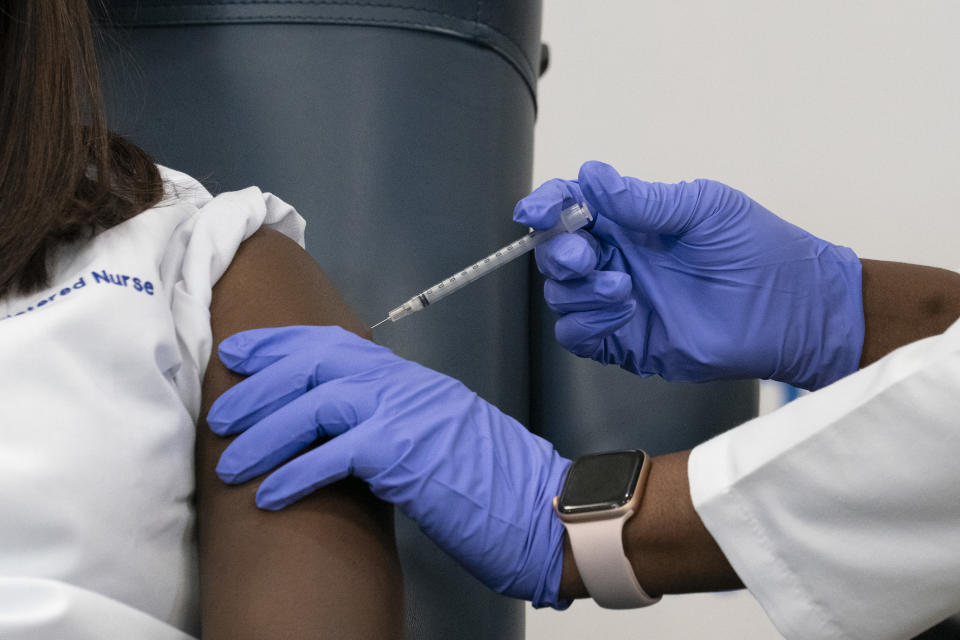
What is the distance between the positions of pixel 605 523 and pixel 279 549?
0.29 m

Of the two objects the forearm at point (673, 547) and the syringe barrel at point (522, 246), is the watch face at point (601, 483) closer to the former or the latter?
the forearm at point (673, 547)

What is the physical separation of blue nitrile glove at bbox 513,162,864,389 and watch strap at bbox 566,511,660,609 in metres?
0.34

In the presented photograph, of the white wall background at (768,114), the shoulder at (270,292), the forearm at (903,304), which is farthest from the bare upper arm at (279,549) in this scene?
the white wall background at (768,114)

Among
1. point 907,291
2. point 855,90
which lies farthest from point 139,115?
point 855,90

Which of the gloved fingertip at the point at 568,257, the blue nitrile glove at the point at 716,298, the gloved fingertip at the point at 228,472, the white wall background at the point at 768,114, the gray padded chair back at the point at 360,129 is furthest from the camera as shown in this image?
the white wall background at the point at 768,114

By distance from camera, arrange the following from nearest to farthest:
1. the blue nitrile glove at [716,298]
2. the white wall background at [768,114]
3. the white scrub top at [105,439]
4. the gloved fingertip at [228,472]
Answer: the white scrub top at [105,439] → the gloved fingertip at [228,472] → the blue nitrile glove at [716,298] → the white wall background at [768,114]

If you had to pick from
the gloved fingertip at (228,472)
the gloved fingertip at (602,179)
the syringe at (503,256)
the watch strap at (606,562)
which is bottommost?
the watch strap at (606,562)

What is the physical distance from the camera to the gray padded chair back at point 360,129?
1.31 m

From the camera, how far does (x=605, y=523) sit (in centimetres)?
87

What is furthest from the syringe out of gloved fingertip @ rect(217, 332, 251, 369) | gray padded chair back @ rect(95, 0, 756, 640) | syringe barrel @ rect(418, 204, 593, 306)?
gloved fingertip @ rect(217, 332, 251, 369)

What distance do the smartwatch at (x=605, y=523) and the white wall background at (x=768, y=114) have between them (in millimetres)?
1077

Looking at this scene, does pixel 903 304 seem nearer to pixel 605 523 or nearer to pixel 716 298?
pixel 716 298

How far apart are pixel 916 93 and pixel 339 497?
1420 mm

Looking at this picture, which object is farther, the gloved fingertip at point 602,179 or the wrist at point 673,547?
the gloved fingertip at point 602,179
